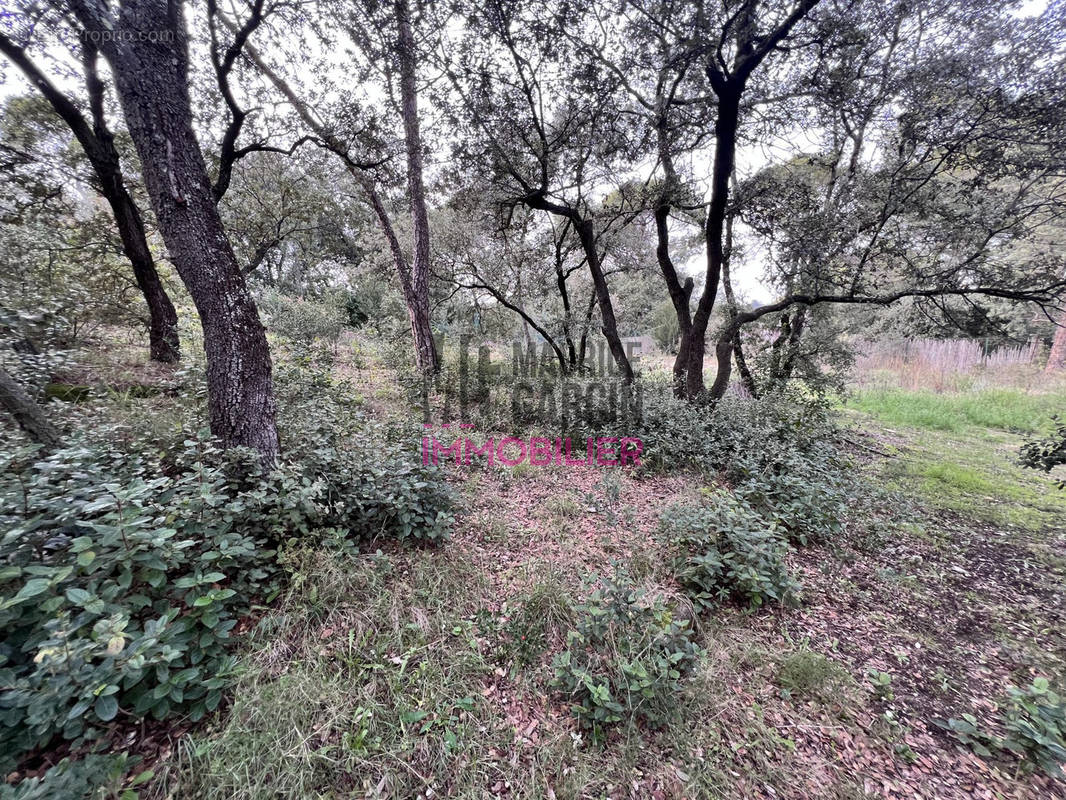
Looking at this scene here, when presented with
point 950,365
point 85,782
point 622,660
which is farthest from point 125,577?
point 950,365

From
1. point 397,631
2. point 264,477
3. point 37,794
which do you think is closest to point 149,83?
point 264,477

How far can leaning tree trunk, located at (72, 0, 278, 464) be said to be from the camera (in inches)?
83.3

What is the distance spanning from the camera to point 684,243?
7777mm

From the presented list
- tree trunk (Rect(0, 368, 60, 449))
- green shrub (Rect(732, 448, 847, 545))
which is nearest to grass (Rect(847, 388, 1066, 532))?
green shrub (Rect(732, 448, 847, 545))

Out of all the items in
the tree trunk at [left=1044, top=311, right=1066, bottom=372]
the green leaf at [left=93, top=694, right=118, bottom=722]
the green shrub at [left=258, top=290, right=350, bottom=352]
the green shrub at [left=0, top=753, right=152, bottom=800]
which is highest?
the green shrub at [left=258, top=290, right=350, bottom=352]

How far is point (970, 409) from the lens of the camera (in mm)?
7109

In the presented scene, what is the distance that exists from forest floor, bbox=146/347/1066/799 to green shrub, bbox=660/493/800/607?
0.14 metres

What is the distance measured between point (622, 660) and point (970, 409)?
398 inches

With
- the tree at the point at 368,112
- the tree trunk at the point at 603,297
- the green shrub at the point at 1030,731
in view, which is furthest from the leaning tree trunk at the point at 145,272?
the green shrub at the point at 1030,731

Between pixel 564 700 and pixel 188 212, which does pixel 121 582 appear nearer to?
pixel 564 700

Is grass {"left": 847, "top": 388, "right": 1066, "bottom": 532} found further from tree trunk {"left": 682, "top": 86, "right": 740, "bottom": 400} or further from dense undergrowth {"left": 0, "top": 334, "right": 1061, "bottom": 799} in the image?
dense undergrowth {"left": 0, "top": 334, "right": 1061, "bottom": 799}

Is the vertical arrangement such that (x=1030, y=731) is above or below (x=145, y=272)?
below

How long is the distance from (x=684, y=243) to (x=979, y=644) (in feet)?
→ 24.7

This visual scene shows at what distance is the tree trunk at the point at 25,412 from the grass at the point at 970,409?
11337mm
